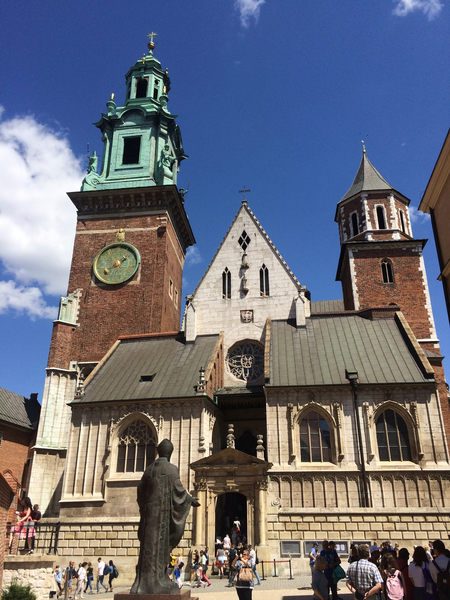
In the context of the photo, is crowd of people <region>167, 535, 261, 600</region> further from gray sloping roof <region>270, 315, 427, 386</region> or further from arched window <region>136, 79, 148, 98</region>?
arched window <region>136, 79, 148, 98</region>

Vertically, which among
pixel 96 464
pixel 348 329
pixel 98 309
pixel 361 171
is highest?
pixel 361 171

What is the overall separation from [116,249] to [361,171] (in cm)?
2190

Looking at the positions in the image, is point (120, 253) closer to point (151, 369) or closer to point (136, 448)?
point (151, 369)

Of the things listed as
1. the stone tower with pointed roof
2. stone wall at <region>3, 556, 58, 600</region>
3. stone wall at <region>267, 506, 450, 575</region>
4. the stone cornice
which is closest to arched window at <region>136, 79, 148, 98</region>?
the stone cornice

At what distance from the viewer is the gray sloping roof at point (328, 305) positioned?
4628 centimetres

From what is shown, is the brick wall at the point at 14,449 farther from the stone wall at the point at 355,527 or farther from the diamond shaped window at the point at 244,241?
the stone wall at the point at 355,527

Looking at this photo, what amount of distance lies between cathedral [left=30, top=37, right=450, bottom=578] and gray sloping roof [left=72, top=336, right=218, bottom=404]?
0.41 feet

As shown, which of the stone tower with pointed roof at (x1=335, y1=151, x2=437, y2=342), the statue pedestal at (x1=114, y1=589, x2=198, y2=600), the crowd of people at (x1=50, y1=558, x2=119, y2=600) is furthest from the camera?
the stone tower with pointed roof at (x1=335, y1=151, x2=437, y2=342)

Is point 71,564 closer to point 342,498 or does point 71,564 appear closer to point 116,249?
point 342,498

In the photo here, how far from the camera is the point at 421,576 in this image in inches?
384

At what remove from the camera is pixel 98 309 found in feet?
122

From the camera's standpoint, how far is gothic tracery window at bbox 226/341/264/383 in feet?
100

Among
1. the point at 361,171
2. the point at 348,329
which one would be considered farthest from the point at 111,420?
the point at 361,171

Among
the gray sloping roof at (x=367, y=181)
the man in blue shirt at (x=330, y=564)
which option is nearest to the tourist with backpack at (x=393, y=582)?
the man in blue shirt at (x=330, y=564)
